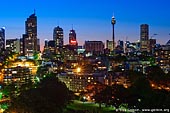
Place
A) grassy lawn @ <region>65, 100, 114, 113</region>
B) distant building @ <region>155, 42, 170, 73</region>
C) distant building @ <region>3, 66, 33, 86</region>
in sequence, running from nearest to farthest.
A: grassy lawn @ <region>65, 100, 114, 113</region>
distant building @ <region>3, 66, 33, 86</region>
distant building @ <region>155, 42, 170, 73</region>

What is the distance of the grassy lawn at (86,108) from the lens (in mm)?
19125

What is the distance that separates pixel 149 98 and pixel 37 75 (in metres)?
19.4

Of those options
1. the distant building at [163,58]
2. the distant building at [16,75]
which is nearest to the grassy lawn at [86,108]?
the distant building at [16,75]

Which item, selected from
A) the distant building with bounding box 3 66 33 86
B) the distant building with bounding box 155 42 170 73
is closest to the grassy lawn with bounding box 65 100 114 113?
the distant building with bounding box 3 66 33 86

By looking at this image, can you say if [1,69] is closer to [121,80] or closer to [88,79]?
[88,79]

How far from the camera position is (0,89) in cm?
2330

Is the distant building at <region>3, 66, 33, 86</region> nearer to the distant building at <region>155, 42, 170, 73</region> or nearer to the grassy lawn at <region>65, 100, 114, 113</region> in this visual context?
the grassy lawn at <region>65, 100, 114, 113</region>

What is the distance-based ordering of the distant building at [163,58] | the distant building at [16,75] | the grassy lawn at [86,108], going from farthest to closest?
the distant building at [163,58] < the distant building at [16,75] < the grassy lawn at [86,108]

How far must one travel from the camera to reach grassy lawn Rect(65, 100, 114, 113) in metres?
19.1

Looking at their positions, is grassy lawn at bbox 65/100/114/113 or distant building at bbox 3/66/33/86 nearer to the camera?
grassy lawn at bbox 65/100/114/113

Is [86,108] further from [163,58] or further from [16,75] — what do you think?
[163,58]

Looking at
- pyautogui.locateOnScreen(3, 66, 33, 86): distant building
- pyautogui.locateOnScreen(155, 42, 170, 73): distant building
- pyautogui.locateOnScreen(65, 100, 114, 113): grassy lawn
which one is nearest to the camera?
pyautogui.locateOnScreen(65, 100, 114, 113): grassy lawn

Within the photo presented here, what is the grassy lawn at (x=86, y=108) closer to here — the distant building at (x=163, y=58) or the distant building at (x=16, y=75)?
the distant building at (x=16, y=75)

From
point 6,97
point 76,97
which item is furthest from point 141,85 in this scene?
point 6,97
